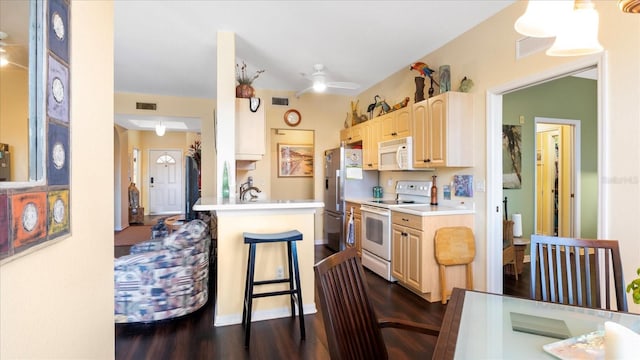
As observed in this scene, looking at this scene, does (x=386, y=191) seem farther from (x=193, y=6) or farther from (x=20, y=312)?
(x=20, y=312)

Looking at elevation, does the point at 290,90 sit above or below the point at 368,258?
above

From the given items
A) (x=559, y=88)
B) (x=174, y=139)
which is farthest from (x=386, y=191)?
(x=174, y=139)

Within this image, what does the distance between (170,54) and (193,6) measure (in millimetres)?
1343

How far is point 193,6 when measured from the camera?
9.12ft

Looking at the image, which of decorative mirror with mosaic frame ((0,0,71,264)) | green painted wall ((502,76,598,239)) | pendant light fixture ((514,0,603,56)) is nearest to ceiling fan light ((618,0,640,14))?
pendant light fixture ((514,0,603,56))

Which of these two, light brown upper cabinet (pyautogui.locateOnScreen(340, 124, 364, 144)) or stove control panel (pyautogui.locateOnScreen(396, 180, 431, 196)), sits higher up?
light brown upper cabinet (pyautogui.locateOnScreen(340, 124, 364, 144))

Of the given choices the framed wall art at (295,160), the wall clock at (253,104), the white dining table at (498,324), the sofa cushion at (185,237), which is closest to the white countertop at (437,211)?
the white dining table at (498,324)

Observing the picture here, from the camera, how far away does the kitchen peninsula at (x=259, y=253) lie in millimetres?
2729

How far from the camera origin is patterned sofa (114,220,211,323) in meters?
2.68

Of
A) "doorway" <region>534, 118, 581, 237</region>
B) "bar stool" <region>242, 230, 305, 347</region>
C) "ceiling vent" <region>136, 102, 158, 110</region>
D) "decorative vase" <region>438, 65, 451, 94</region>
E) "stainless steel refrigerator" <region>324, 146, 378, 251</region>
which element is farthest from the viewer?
"ceiling vent" <region>136, 102, 158, 110</region>

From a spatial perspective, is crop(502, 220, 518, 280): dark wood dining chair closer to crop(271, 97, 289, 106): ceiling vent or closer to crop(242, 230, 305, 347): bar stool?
crop(242, 230, 305, 347): bar stool

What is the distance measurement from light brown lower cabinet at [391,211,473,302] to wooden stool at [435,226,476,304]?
0.20 ft

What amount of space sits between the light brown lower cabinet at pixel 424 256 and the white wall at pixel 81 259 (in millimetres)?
2605

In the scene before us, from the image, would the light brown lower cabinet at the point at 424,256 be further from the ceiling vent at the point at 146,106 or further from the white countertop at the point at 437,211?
the ceiling vent at the point at 146,106
